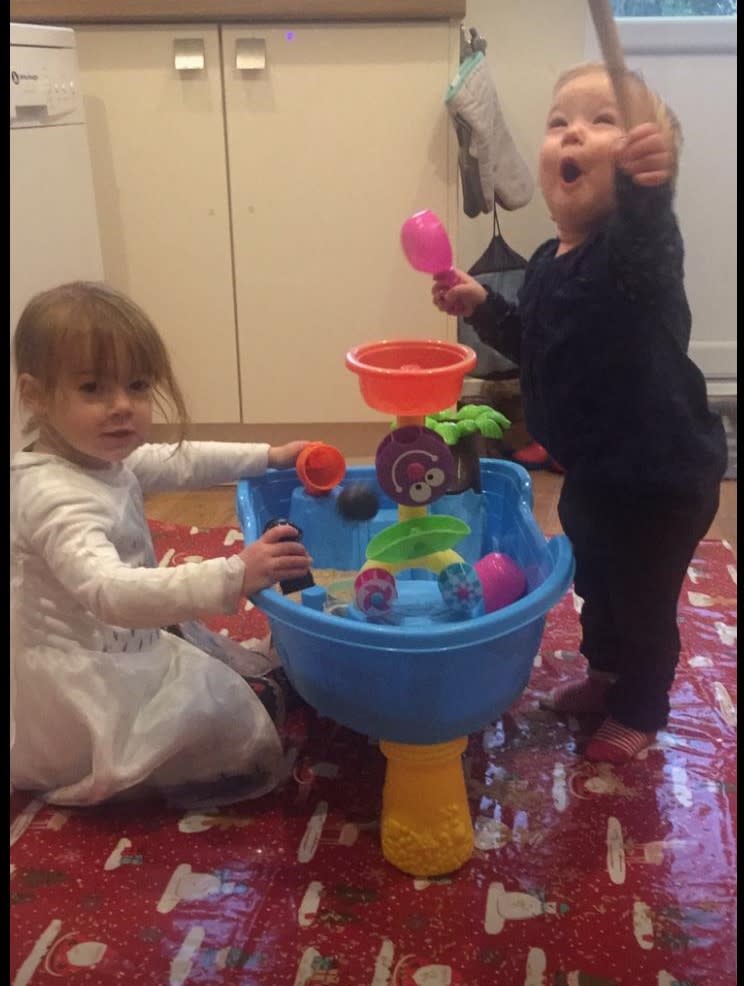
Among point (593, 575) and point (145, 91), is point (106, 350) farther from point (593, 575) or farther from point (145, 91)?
point (145, 91)

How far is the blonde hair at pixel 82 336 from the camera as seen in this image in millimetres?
858

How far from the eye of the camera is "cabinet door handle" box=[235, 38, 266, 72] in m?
1.55

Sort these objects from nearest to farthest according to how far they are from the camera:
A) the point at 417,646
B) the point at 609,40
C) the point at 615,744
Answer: the point at 609,40 → the point at 417,646 → the point at 615,744

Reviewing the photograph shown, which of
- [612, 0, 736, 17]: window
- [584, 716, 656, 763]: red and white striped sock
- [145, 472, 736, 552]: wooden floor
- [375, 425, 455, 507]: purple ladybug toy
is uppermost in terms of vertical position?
[612, 0, 736, 17]: window

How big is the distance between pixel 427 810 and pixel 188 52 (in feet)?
4.12

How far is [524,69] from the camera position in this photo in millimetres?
1763

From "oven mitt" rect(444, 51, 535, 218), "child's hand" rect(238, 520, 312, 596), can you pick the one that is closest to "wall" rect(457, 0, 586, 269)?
"oven mitt" rect(444, 51, 535, 218)

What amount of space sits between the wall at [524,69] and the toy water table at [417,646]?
92 cm

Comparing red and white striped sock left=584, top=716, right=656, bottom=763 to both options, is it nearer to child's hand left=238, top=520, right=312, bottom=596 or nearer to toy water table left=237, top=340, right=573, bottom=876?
toy water table left=237, top=340, right=573, bottom=876

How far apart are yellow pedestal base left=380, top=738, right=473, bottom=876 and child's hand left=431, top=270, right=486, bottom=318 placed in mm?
454

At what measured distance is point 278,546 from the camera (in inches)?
32.6

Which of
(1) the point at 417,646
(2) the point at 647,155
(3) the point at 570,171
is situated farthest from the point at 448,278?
(1) the point at 417,646

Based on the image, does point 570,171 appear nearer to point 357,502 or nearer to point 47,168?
point 357,502

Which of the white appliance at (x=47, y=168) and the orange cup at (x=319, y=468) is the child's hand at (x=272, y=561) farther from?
the white appliance at (x=47, y=168)
